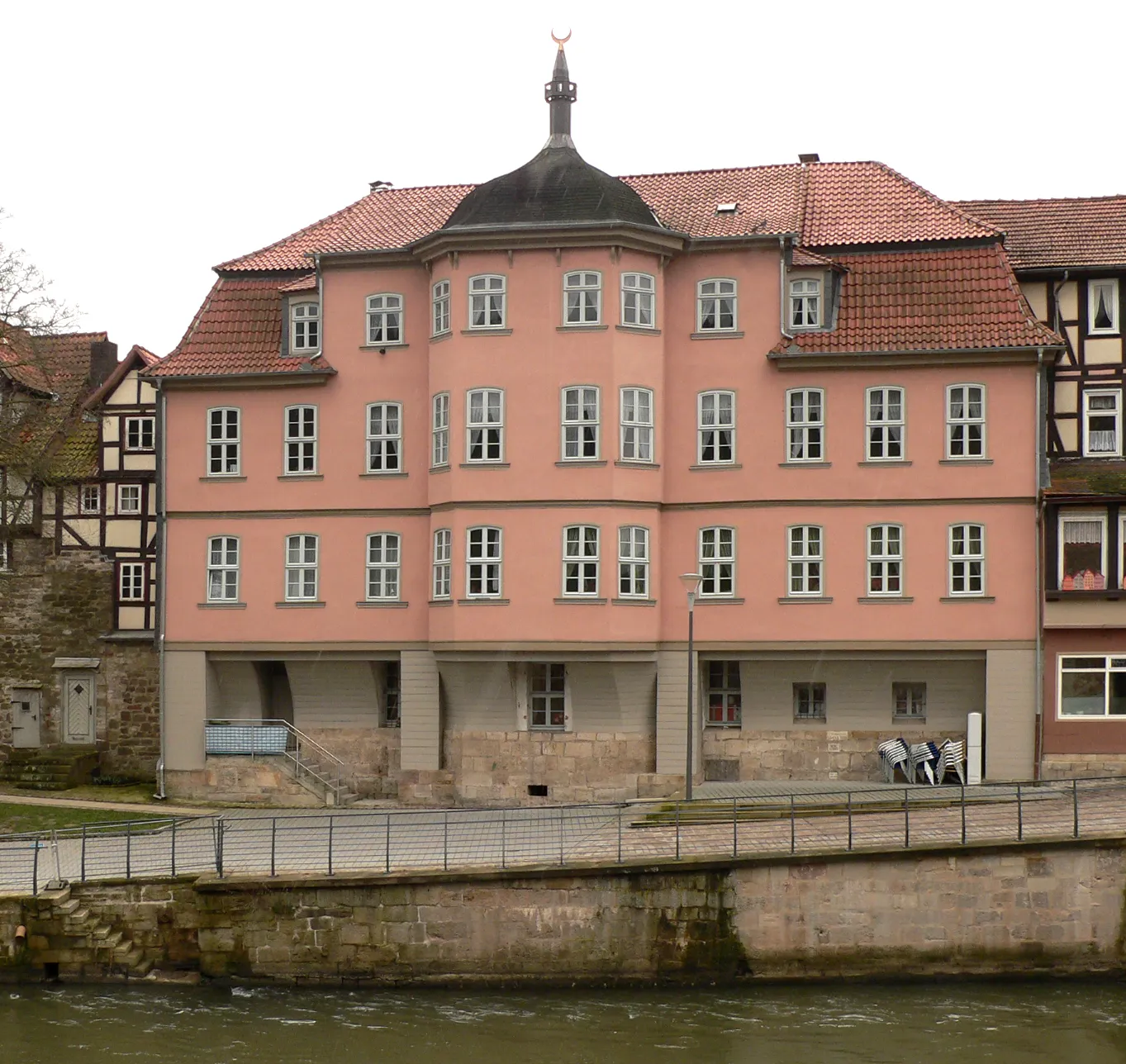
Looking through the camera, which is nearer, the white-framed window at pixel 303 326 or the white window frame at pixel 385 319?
the white window frame at pixel 385 319

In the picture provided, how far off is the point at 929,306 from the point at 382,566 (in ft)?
42.3

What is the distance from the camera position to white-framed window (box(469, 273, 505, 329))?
119 ft

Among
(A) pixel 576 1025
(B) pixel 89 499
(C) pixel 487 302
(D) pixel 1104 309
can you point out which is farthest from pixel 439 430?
(A) pixel 576 1025

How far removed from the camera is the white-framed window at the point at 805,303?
36469 millimetres

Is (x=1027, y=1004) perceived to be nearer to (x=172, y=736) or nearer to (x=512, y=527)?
(x=512, y=527)

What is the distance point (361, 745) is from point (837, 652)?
1069 cm

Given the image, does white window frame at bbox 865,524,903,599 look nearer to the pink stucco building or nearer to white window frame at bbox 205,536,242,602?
the pink stucco building

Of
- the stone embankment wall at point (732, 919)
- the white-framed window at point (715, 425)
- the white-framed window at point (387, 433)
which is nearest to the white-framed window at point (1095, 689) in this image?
the stone embankment wall at point (732, 919)

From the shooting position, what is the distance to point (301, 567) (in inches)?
1502

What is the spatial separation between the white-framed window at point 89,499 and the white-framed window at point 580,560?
46.9ft

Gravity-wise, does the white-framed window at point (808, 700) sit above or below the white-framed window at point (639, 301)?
below

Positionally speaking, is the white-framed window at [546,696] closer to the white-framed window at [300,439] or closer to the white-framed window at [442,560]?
the white-framed window at [442,560]

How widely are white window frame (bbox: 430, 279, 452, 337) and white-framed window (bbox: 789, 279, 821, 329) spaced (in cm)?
724

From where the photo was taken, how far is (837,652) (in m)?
36.0
